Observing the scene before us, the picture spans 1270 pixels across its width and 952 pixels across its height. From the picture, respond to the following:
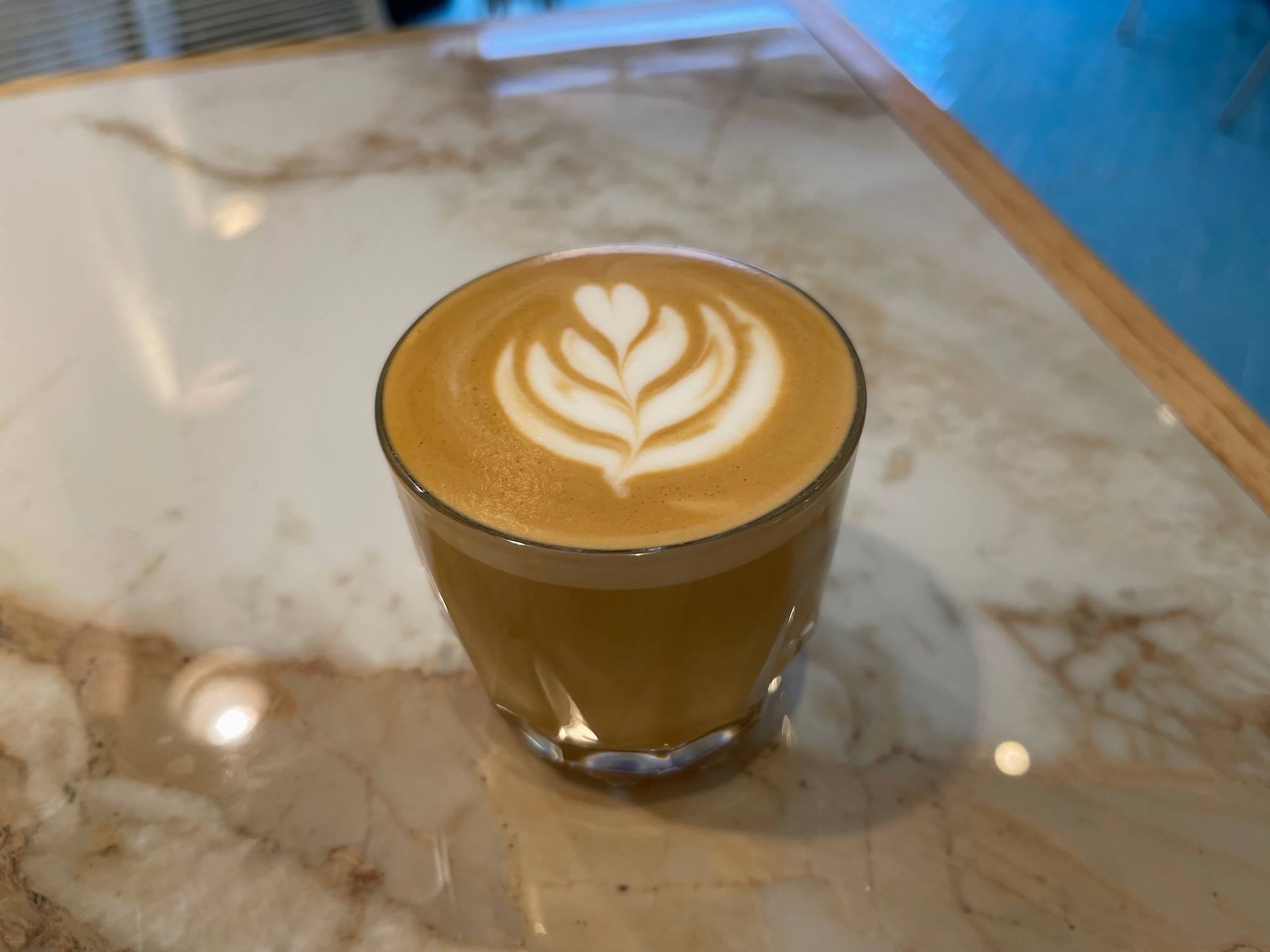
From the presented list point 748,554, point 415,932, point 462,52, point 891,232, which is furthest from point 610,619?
point 462,52

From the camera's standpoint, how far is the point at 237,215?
3.38 feet

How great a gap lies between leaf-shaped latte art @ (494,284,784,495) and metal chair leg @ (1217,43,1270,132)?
2.78 meters

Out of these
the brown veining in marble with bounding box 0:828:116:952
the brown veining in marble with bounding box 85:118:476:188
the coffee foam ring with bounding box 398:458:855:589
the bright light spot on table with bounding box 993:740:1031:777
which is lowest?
the bright light spot on table with bounding box 993:740:1031:777

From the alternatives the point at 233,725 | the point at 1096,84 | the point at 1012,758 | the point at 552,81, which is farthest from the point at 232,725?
the point at 1096,84

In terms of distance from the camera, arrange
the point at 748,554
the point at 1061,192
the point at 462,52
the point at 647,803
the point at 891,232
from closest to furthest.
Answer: the point at 748,554
the point at 647,803
the point at 891,232
the point at 462,52
the point at 1061,192

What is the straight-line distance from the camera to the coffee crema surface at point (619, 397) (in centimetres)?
42

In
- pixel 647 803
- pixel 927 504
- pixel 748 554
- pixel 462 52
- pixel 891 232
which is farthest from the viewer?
pixel 462 52

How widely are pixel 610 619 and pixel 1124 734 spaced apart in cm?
34

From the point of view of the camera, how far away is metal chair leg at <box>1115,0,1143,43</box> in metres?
3.19

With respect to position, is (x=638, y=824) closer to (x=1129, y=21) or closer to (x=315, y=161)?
(x=315, y=161)

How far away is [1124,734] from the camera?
55cm

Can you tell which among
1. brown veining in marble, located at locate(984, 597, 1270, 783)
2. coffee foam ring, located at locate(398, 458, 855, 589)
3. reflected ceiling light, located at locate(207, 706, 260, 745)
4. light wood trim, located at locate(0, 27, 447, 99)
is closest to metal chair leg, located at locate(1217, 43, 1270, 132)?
light wood trim, located at locate(0, 27, 447, 99)

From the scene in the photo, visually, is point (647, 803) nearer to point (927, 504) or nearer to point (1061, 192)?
point (927, 504)

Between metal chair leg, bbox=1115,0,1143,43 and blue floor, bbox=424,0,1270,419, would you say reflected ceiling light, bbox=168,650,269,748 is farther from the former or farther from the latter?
metal chair leg, bbox=1115,0,1143,43
